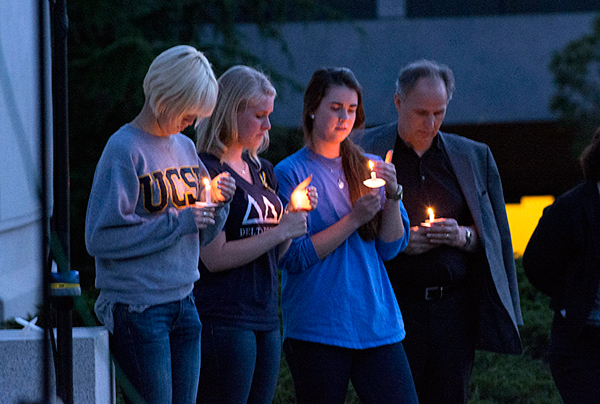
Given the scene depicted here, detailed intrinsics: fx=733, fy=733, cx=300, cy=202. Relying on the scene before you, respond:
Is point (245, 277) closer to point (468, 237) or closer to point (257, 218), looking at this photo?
point (257, 218)

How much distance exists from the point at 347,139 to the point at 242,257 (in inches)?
30.2

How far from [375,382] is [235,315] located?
0.61 m

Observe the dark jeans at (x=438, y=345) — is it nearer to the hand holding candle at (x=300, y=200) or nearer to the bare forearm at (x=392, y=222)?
the bare forearm at (x=392, y=222)

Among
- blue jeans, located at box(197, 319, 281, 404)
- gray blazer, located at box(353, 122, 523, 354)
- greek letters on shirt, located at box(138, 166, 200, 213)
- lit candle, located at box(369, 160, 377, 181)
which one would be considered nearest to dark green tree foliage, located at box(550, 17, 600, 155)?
gray blazer, located at box(353, 122, 523, 354)

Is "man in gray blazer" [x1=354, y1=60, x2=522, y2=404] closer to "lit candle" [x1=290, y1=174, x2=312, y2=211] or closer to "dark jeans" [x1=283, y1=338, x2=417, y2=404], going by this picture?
"dark jeans" [x1=283, y1=338, x2=417, y2=404]

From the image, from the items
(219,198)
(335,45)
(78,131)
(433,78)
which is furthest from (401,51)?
(219,198)

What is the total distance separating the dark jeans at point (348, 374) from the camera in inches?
109

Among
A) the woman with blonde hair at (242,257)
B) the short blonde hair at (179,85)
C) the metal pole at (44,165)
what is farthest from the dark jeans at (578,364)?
the metal pole at (44,165)

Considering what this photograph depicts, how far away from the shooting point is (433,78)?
3.18m

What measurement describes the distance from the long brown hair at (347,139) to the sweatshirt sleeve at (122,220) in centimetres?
85

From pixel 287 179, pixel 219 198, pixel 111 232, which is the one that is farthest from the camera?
pixel 287 179

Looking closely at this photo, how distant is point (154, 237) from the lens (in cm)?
232

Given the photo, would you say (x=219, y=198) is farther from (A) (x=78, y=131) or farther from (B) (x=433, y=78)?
(A) (x=78, y=131)

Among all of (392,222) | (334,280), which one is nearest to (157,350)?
(334,280)
